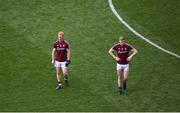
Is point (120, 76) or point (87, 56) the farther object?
point (87, 56)

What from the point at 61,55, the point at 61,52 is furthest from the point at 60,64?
the point at 61,52

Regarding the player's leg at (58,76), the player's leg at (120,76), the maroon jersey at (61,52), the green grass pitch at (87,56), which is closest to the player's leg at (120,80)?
the player's leg at (120,76)

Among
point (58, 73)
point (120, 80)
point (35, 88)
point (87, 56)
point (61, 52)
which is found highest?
point (61, 52)

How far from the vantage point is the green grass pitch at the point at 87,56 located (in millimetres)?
20609

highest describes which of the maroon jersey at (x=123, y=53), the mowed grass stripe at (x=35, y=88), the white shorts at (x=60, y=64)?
the maroon jersey at (x=123, y=53)

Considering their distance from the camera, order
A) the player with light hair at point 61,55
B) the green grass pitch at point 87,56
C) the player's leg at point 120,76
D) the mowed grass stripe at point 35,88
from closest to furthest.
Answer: the mowed grass stripe at point 35,88
the green grass pitch at point 87,56
the player's leg at point 120,76
the player with light hair at point 61,55

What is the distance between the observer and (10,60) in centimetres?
2342

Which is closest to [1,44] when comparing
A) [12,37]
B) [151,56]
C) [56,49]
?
[12,37]

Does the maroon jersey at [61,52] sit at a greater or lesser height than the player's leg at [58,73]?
greater

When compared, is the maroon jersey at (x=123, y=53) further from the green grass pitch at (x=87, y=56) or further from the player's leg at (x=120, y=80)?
the green grass pitch at (x=87, y=56)

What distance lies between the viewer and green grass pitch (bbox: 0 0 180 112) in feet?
67.6

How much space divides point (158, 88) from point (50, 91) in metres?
3.97

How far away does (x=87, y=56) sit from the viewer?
24016mm

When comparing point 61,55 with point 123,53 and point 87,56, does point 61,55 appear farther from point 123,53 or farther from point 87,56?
point 87,56
